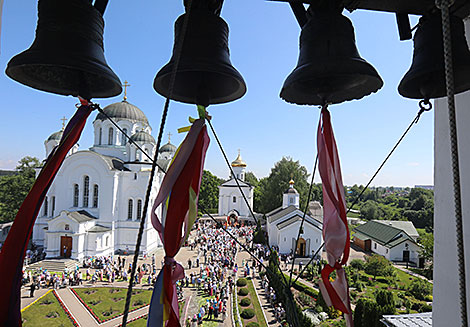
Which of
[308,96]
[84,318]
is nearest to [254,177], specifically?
[84,318]

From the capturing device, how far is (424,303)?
13578mm

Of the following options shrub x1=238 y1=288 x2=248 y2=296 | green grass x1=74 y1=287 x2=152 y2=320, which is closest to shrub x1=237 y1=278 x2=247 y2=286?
shrub x1=238 y1=288 x2=248 y2=296

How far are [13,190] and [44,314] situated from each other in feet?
56.5

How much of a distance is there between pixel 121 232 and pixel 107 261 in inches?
139

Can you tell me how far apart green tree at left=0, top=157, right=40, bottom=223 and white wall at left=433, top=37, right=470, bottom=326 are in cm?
2675

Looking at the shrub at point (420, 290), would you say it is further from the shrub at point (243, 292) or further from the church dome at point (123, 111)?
the church dome at point (123, 111)

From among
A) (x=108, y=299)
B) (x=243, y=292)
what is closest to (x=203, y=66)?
(x=243, y=292)

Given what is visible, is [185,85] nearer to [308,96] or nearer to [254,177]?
[308,96]

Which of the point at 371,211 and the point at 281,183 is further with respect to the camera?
the point at 371,211

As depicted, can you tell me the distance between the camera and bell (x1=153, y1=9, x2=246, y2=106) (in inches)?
59.8

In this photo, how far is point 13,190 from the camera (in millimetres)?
22859

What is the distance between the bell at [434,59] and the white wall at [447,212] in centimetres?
44

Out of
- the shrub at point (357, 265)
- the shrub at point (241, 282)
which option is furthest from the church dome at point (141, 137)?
the shrub at point (357, 265)

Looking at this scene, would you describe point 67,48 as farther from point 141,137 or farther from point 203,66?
point 141,137
